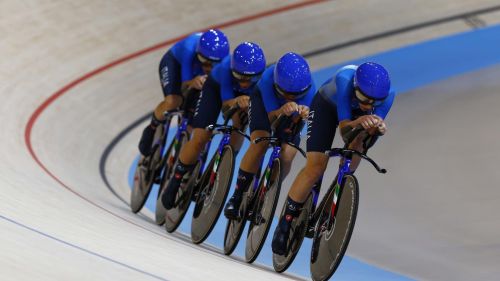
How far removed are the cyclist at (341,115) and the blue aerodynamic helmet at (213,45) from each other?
1.21m

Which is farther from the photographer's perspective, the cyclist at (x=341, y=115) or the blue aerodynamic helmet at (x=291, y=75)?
the blue aerodynamic helmet at (x=291, y=75)

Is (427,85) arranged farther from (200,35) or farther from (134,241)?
(134,241)

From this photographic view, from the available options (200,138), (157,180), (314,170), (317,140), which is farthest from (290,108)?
(157,180)

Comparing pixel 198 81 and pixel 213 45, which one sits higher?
pixel 213 45

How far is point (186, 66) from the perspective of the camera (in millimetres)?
6504

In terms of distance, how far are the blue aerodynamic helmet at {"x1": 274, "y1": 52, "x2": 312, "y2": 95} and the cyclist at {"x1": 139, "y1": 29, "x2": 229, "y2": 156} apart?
1.06 meters

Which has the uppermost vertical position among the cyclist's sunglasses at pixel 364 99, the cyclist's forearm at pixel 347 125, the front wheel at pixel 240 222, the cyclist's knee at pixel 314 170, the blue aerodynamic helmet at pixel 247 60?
the blue aerodynamic helmet at pixel 247 60

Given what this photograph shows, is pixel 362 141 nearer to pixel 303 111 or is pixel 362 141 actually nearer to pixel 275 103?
pixel 303 111

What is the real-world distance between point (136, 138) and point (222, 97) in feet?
10.2

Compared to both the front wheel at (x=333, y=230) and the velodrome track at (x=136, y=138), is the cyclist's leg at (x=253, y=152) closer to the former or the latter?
the velodrome track at (x=136, y=138)

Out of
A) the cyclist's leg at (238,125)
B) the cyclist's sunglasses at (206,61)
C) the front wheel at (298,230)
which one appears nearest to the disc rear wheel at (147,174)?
the cyclist's sunglasses at (206,61)

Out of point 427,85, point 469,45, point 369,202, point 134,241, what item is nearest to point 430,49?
point 469,45

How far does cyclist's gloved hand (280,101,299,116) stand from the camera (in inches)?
199

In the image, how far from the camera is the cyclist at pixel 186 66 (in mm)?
6129
